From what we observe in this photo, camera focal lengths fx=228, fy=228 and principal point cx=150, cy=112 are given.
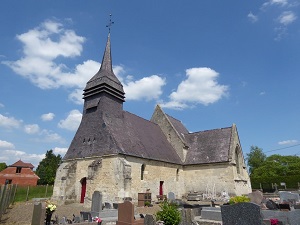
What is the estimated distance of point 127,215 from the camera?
28.2ft

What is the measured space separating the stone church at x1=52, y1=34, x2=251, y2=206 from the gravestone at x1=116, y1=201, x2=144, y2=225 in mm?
7016

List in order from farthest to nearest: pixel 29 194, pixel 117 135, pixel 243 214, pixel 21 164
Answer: pixel 21 164 < pixel 29 194 < pixel 117 135 < pixel 243 214

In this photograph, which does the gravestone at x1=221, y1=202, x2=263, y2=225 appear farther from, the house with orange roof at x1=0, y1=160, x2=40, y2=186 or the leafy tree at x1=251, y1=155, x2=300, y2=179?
the leafy tree at x1=251, y1=155, x2=300, y2=179

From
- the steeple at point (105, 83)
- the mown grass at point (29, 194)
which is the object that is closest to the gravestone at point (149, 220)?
the steeple at point (105, 83)

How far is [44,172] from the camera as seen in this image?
56500 mm

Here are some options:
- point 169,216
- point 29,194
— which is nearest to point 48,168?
point 29,194

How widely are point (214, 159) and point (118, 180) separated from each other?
10888mm

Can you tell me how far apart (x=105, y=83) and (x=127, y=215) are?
46.2 feet

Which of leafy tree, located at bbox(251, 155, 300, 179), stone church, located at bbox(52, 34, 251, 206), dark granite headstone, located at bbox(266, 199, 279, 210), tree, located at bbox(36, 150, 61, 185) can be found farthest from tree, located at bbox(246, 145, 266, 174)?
dark granite headstone, located at bbox(266, 199, 279, 210)

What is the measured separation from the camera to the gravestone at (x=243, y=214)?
19.5 ft

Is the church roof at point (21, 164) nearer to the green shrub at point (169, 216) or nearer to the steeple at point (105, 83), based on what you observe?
the steeple at point (105, 83)

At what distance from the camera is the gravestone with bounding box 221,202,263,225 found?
5938 mm

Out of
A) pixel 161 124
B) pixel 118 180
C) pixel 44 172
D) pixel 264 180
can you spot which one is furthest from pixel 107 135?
pixel 44 172

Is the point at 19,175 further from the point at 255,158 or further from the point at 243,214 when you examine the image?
the point at 255,158
